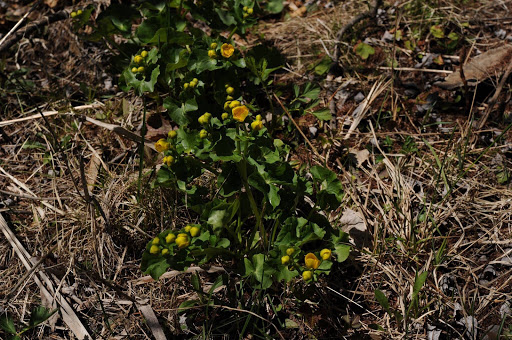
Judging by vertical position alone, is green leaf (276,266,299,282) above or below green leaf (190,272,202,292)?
above

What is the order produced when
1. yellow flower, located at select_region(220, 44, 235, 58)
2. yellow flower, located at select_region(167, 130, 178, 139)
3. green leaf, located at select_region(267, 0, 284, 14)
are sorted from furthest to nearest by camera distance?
green leaf, located at select_region(267, 0, 284, 14)
yellow flower, located at select_region(220, 44, 235, 58)
yellow flower, located at select_region(167, 130, 178, 139)

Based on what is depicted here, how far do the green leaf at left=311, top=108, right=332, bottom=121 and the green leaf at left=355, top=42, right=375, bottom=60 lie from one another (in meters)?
0.72

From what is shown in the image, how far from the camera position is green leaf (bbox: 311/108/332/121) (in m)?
2.92

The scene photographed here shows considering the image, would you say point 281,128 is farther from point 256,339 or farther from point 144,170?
point 256,339

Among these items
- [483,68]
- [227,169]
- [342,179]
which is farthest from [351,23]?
[227,169]

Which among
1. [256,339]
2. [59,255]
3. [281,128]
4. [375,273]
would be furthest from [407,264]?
[59,255]

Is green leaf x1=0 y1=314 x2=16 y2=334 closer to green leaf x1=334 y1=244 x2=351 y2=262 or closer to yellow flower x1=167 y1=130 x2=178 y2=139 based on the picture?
yellow flower x1=167 y1=130 x2=178 y2=139

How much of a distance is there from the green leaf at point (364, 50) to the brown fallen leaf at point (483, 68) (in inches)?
20.2

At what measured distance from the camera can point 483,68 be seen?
315cm

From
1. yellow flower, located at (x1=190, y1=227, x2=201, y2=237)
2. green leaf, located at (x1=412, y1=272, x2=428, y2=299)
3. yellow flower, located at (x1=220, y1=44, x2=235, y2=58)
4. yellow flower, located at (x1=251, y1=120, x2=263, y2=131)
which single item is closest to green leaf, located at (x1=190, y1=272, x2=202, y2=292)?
yellow flower, located at (x1=190, y1=227, x2=201, y2=237)

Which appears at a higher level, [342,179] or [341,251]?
[341,251]

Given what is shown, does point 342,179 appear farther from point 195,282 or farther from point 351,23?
point 351,23

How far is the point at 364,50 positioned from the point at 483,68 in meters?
0.80

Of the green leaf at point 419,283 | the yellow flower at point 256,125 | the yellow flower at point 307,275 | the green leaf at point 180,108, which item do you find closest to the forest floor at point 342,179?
the green leaf at point 419,283
